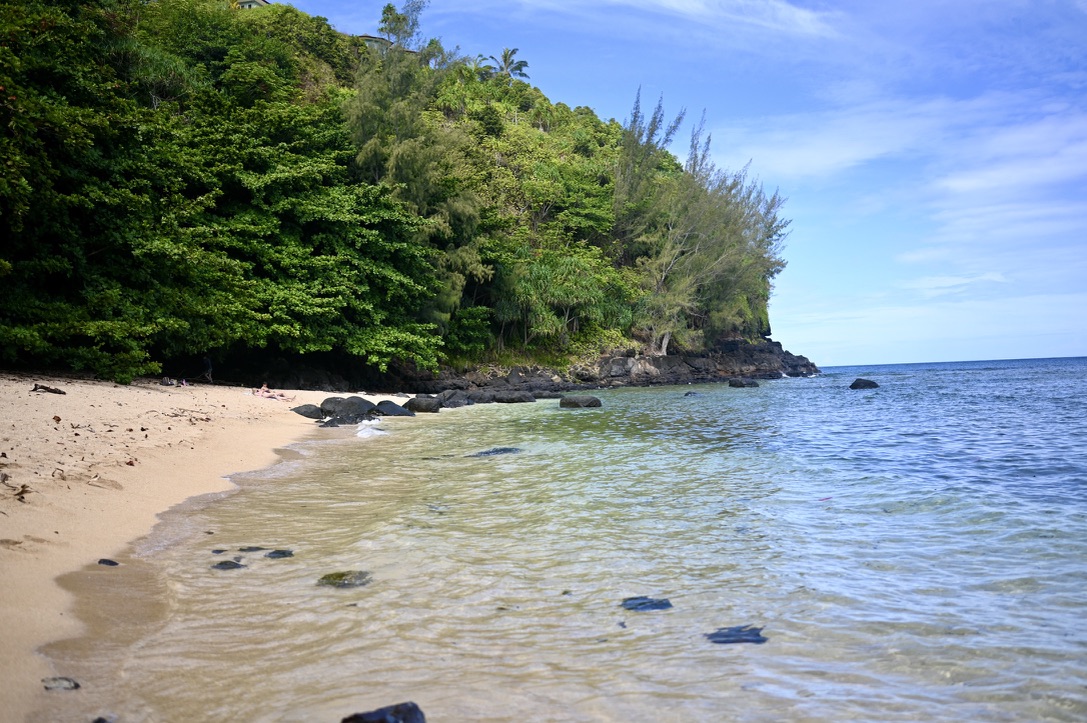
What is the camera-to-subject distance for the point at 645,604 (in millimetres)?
4109

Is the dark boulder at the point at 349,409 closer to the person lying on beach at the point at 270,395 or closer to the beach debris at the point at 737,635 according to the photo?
the person lying on beach at the point at 270,395

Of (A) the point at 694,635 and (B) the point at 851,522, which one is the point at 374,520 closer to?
(A) the point at 694,635

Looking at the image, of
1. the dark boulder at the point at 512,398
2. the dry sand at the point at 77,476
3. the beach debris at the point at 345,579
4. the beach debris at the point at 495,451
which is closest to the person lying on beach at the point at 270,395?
the dry sand at the point at 77,476

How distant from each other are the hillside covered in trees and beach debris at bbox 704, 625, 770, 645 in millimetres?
13107

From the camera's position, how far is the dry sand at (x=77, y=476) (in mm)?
3312

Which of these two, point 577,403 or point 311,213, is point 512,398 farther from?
point 311,213

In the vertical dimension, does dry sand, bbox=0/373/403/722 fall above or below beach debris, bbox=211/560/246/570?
above

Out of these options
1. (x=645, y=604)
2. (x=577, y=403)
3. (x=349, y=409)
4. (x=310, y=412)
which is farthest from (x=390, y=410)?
(x=645, y=604)

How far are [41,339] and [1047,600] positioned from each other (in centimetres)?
1512

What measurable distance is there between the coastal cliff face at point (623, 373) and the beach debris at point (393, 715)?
2643cm

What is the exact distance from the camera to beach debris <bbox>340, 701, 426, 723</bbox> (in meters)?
2.39

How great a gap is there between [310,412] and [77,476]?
10.4m

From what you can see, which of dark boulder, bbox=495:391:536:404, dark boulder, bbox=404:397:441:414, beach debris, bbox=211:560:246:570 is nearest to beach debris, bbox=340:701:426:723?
beach debris, bbox=211:560:246:570

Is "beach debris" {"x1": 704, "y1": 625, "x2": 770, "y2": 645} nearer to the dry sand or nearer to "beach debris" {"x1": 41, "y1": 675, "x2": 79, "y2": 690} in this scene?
"beach debris" {"x1": 41, "y1": 675, "x2": 79, "y2": 690}
